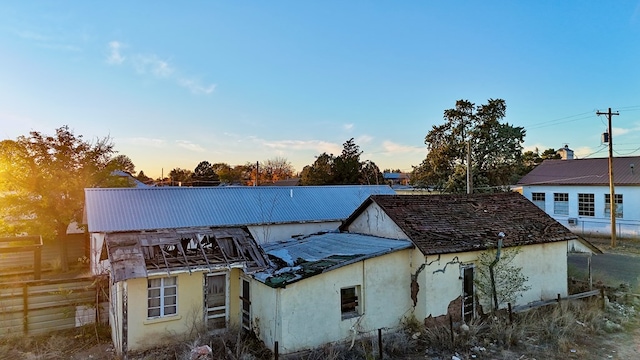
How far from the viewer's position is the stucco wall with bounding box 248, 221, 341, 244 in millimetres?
16875

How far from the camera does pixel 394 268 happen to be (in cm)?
1298

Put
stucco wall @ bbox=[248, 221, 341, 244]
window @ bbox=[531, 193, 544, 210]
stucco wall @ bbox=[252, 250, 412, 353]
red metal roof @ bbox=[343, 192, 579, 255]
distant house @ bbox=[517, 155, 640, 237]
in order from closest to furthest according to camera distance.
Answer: stucco wall @ bbox=[252, 250, 412, 353]
red metal roof @ bbox=[343, 192, 579, 255]
stucco wall @ bbox=[248, 221, 341, 244]
distant house @ bbox=[517, 155, 640, 237]
window @ bbox=[531, 193, 544, 210]

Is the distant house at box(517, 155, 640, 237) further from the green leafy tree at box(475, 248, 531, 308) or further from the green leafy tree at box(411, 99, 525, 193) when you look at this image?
the green leafy tree at box(475, 248, 531, 308)

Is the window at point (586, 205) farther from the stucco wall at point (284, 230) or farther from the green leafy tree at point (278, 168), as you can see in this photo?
the green leafy tree at point (278, 168)

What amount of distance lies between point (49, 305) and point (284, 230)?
29.8ft

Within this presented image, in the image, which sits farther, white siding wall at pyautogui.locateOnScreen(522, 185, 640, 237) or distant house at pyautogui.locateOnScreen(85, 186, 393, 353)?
white siding wall at pyautogui.locateOnScreen(522, 185, 640, 237)

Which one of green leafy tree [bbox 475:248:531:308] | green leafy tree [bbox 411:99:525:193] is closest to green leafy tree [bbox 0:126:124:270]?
green leafy tree [bbox 475:248:531:308]

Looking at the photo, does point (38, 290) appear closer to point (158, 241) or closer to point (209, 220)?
point (158, 241)

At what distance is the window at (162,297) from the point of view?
12.4 metres

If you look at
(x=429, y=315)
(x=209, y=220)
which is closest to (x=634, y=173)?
(x=429, y=315)

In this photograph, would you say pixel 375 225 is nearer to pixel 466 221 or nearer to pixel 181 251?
pixel 466 221

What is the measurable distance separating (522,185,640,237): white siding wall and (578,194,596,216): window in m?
0.26

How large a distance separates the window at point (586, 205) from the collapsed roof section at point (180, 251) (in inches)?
1159

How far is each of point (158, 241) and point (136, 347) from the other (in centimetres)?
330
